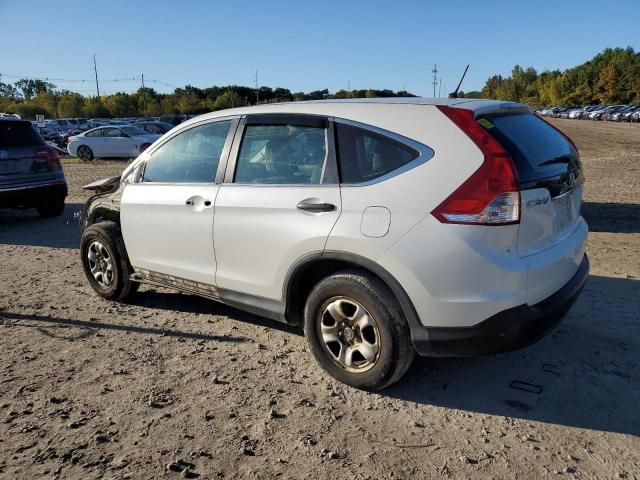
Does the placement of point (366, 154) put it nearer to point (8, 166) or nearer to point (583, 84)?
point (8, 166)

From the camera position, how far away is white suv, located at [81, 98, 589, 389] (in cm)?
296

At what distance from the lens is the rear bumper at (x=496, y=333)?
2998mm

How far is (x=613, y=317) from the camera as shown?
4.59 meters

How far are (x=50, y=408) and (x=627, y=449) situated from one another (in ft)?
10.7

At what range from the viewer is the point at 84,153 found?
22875 millimetres

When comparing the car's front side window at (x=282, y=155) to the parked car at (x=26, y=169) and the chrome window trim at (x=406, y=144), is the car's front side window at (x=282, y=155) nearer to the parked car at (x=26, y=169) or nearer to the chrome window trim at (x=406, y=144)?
the chrome window trim at (x=406, y=144)

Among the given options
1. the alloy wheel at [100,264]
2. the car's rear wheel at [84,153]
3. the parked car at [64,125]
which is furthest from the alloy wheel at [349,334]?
the parked car at [64,125]

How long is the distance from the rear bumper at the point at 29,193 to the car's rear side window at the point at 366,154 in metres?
7.26

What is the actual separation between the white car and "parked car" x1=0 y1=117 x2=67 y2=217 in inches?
521

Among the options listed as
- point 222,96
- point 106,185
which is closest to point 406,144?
point 106,185

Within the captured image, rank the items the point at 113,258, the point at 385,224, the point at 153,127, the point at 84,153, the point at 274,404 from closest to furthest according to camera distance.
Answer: the point at 385,224, the point at 274,404, the point at 113,258, the point at 84,153, the point at 153,127

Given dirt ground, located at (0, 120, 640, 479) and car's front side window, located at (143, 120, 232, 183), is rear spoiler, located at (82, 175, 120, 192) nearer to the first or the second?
car's front side window, located at (143, 120, 232, 183)

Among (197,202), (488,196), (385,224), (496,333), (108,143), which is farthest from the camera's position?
(108,143)

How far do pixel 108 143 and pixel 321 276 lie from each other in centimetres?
2121
